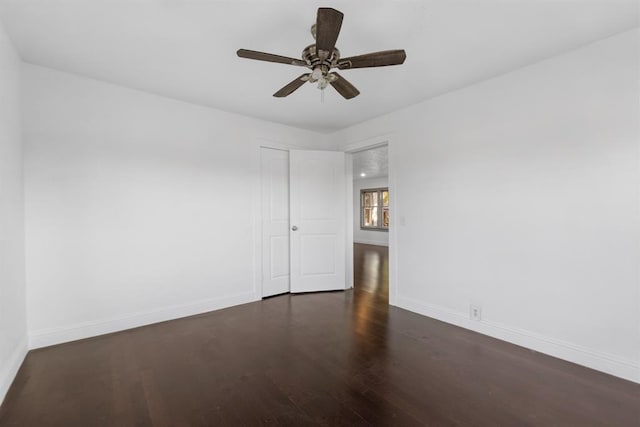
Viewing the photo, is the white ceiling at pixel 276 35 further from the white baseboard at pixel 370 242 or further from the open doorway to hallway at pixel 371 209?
the white baseboard at pixel 370 242

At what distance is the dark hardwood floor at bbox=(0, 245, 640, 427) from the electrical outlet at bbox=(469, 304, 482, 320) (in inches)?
7.7

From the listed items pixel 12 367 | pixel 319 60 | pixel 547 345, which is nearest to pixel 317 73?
pixel 319 60

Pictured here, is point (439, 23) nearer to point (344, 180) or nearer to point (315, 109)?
point (315, 109)

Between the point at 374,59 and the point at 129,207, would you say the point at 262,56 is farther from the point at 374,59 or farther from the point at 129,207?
the point at 129,207

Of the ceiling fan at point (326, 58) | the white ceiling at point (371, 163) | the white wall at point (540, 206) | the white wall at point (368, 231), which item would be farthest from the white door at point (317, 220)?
the white wall at point (368, 231)

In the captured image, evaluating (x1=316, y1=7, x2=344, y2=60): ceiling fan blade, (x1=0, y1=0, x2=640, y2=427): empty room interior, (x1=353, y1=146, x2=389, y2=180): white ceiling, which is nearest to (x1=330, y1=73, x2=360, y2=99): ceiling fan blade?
(x1=0, y1=0, x2=640, y2=427): empty room interior

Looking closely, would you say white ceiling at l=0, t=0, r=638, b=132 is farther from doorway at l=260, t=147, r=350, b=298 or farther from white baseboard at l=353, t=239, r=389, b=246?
white baseboard at l=353, t=239, r=389, b=246

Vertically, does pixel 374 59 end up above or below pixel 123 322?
above

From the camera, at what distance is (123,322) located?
289cm

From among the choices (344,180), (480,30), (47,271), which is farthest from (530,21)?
(47,271)

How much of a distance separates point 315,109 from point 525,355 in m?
3.25

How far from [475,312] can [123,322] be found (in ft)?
11.5

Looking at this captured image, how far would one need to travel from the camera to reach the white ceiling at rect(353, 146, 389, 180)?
6.24m

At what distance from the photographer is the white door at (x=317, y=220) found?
4.20 meters
